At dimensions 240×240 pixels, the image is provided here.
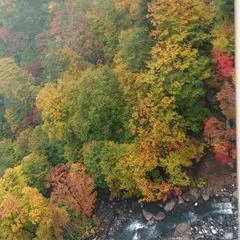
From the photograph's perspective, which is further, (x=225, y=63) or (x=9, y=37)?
(x=9, y=37)

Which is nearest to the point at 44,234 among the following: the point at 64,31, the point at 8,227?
the point at 8,227

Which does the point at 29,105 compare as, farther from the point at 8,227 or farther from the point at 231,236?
Result: the point at 231,236

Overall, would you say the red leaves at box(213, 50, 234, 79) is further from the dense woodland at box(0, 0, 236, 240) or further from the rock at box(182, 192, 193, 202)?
the rock at box(182, 192, 193, 202)

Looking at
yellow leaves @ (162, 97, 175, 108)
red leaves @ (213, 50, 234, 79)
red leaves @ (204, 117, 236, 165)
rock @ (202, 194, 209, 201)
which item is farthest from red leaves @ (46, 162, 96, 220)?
red leaves @ (213, 50, 234, 79)

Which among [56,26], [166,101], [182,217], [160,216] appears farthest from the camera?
[56,26]

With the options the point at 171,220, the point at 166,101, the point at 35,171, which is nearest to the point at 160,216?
the point at 171,220

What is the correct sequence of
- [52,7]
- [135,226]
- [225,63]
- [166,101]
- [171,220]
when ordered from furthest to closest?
[52,7] → [135,226] → [171,220] → [166,101] → [225,63]

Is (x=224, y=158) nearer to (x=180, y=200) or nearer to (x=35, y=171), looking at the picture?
(x=180, y=200)
